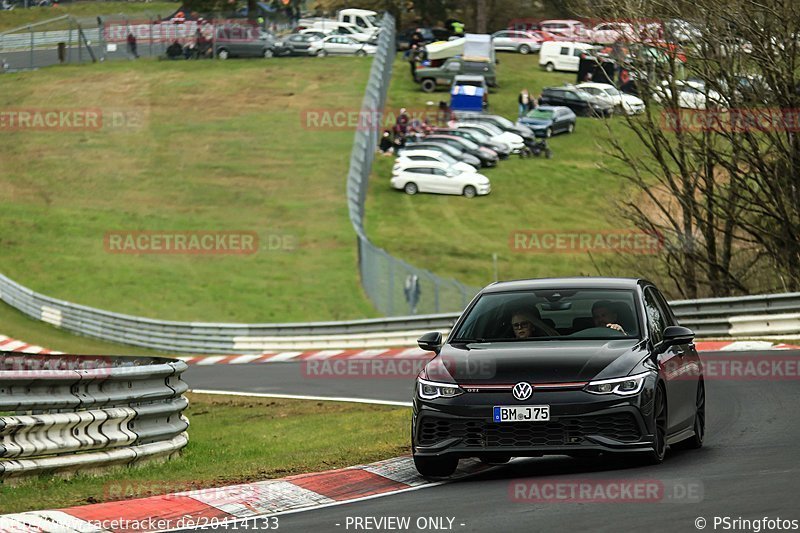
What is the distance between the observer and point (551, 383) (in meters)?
9.39

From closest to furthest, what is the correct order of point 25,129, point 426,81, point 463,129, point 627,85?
1. point 627,85
2. point 463,129
3. point 25,129
4. point 426,81

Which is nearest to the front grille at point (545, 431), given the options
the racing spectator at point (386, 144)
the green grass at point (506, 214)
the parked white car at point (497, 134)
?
the green grass at point (506, 214)

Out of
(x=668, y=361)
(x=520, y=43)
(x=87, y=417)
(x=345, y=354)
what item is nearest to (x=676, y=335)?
(x=668, y=361)

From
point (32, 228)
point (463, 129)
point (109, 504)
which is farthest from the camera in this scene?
point (463, 129)

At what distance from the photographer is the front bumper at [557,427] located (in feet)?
30.6

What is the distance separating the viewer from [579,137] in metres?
69.1

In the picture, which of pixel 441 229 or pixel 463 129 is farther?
pixel 463 129

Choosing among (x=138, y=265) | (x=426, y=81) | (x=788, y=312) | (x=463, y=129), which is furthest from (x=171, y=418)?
(x=426, y=81)

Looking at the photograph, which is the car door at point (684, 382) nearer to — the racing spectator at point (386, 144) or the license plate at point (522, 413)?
the license plate at point (522, 413)

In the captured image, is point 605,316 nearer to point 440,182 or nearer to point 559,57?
point 440,182

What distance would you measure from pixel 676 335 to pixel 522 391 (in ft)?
5.41

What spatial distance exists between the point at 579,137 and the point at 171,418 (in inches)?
2316

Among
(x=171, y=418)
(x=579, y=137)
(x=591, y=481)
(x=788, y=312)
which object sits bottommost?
(x=579, y=137)

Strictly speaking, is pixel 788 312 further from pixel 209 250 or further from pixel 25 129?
pixel 25 129
